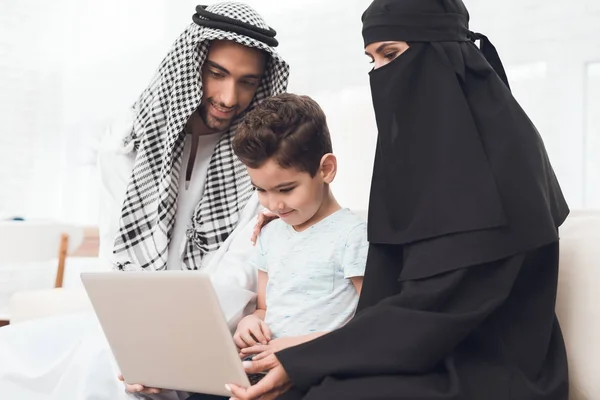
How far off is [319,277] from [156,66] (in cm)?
354

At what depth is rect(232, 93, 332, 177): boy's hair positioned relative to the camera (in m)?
1.58

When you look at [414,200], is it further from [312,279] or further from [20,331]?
[20,331]

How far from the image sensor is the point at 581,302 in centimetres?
155

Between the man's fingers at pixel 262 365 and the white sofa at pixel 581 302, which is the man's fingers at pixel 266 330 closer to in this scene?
the man's fingers at pixel 262 365

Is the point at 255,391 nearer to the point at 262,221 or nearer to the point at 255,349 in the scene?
the point at 255,349

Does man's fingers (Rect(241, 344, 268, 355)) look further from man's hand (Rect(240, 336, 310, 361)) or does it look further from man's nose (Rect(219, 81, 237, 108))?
man's nose (Rect(219, 81, 237, 108))

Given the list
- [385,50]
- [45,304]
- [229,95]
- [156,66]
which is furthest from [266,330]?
[156,66]

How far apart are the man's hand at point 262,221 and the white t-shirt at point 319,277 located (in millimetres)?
150

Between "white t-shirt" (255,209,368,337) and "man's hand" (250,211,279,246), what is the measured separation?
0.15 meters

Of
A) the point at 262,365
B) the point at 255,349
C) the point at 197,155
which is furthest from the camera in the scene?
the point at 197,155

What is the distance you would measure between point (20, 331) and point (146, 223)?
444mm

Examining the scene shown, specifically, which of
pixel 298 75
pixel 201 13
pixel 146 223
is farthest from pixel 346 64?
pixel 146 223

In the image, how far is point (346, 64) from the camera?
416cm

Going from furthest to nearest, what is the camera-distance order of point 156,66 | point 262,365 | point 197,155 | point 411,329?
point 156,66 → point 197,155 → point 262,365 → point 411,329
